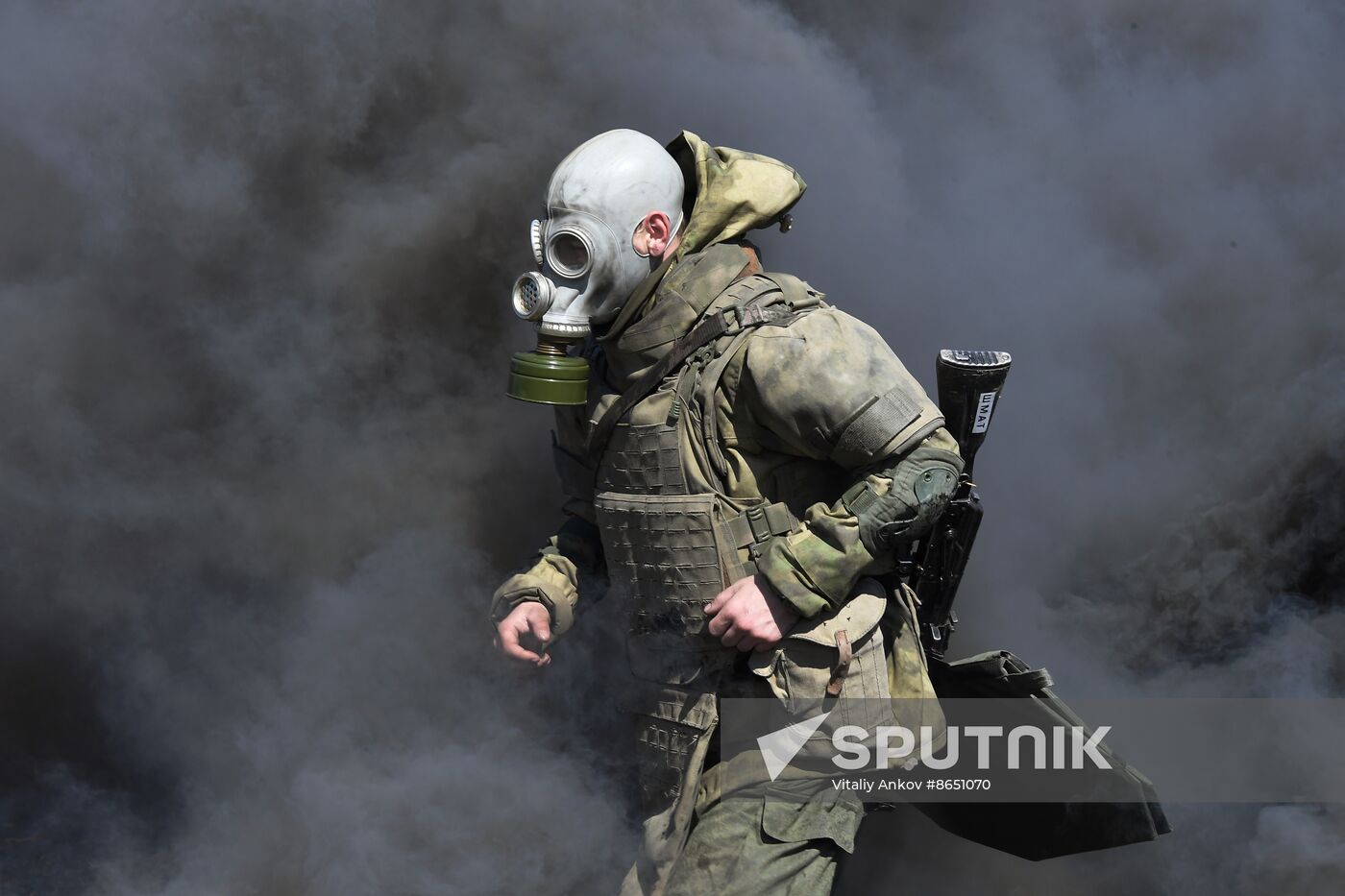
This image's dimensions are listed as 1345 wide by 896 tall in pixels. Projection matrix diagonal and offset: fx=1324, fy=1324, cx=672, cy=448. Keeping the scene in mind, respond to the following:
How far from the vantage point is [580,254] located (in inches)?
138

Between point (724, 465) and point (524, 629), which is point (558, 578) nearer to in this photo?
point (524, 629)

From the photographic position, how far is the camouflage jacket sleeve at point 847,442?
3367 mm

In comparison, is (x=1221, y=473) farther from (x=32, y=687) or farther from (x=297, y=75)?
(x=32, y=687)

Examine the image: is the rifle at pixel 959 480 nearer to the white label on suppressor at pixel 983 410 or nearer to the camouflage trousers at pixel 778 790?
the white label on suppressor at pixel 983 410

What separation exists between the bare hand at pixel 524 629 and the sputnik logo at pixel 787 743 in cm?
76

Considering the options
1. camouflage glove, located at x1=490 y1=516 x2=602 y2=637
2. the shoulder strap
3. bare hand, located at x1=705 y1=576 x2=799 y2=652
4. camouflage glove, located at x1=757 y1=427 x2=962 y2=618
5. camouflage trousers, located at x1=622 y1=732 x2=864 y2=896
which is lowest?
camouflage trousers, located at x1=622 y1=732 x2=864 y2=896

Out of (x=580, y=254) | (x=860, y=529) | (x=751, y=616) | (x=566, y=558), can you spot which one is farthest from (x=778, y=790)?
(x=580, y=254)

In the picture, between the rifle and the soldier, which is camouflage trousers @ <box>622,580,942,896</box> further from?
the rifle

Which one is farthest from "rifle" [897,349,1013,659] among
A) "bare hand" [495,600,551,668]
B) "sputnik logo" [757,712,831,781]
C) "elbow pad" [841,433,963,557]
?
"bare hand" [495,600,551,668]

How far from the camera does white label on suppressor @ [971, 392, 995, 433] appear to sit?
3707mm

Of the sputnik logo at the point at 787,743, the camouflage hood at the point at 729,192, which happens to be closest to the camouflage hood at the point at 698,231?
the camouflage hood at the point at 729,192

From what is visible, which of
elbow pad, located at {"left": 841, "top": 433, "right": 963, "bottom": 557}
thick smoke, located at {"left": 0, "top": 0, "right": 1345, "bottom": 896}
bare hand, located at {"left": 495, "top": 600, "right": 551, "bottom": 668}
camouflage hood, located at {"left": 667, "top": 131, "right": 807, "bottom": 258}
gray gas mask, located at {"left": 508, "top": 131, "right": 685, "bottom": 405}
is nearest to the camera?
elbow pad, located at {"left": 841, "top": 433, "right": 963, "bottom": 557}

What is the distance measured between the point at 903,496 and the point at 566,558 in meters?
1.16

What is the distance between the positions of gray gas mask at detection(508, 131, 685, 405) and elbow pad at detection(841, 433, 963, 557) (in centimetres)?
80
